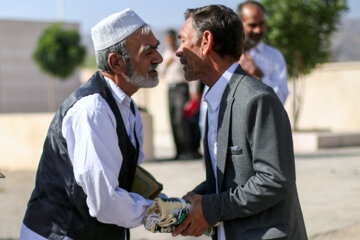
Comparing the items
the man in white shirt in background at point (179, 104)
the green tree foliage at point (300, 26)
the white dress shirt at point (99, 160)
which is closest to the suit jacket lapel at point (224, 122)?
the white dress shirt at point (99, 160)

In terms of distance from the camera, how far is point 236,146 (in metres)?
2.13

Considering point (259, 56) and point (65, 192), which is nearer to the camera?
point (65, 192)

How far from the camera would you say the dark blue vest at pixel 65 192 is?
2.20 meters

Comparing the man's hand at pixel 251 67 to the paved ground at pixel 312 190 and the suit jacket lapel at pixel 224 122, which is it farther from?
the suit jacket lapel at pixel 224 122

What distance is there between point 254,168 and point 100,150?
22.6 inches

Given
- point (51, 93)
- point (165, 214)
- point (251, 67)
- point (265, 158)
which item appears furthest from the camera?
point (51, 93)

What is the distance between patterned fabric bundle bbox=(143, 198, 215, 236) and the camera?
2160 mm

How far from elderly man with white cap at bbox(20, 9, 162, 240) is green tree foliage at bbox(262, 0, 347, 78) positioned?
1033 cm

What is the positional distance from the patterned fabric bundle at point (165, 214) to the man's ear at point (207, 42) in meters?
0.62

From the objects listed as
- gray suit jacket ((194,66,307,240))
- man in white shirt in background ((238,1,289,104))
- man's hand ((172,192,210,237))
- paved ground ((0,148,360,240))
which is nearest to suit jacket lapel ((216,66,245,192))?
gray suit jacket ((194,66,307,240))

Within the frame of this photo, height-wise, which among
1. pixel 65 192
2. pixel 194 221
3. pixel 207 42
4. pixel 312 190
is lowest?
pixel 312 190

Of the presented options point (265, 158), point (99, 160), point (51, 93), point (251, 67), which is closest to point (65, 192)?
point (99, 160)

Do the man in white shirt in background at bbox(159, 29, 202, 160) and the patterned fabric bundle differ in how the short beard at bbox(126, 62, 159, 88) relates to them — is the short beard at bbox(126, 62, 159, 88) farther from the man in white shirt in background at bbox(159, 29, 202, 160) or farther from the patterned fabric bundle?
the man in white shirt in background at bbox(159, 29, 202, 160)

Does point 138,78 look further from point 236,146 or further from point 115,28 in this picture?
point 236,146
